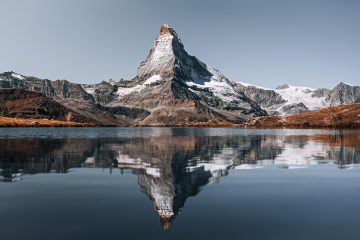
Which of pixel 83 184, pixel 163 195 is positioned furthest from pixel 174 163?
pixel 163 195

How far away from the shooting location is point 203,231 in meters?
21.0

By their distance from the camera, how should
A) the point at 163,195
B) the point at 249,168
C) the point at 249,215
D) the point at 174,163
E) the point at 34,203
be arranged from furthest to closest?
the point at 174,163 < the point at 249,168 < the point at 163,195 < the point at 34,203 < the point at 249,215

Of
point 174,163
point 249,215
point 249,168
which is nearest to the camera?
point 249,215

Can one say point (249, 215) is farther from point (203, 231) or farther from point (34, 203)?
point (34, 203)

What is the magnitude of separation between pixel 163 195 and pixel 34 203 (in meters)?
10.8

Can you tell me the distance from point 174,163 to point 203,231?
34.0 metres

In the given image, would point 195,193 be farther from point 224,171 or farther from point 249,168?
point 249,168

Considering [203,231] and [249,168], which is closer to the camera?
[203,231]

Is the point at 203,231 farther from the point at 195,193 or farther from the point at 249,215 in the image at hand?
the point at 195,193

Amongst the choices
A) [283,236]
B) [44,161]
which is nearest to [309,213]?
[283,236]

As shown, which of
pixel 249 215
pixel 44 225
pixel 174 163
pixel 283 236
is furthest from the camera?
pixel 174 163

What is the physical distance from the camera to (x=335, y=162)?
193 ft

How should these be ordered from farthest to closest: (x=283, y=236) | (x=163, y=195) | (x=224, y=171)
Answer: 1. (x=224, y=171)
2. (x=163, y=195)
3. (x=283, y=236)

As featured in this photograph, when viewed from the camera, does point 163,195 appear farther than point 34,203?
Yes
